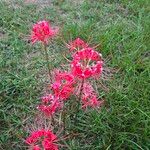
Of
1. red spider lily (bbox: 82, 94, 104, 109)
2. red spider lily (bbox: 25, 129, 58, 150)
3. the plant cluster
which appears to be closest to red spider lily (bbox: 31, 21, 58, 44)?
the plant cluster

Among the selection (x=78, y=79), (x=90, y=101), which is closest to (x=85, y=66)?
(x=78, y=79)

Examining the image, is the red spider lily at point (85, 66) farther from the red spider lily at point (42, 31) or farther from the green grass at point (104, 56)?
the green grass at point (104, 56)

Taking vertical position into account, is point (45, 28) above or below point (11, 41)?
above

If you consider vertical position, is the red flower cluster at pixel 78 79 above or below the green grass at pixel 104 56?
above

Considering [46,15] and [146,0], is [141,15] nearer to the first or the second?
[146,0]

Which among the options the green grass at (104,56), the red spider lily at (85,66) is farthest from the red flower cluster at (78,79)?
the green grass at (104,56)

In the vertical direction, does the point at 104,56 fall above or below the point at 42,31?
below

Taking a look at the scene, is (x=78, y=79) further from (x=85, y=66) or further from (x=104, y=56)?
(x=104, y=56)

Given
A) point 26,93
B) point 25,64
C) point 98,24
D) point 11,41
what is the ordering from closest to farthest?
point 26,93 → point 25,64 → point 11,41 → point 98,24

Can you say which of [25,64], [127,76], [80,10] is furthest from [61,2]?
[127,76]
